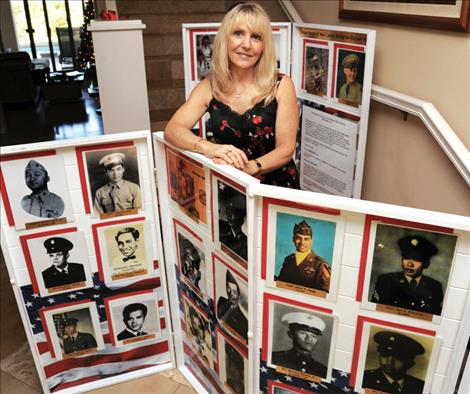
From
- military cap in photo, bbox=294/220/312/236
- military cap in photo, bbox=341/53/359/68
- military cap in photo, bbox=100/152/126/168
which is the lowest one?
military cap in photo, bbox=294/220/312/236

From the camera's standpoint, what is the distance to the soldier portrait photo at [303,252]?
1.20 metres

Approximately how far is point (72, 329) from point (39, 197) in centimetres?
63

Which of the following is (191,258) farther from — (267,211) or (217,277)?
(267,211)

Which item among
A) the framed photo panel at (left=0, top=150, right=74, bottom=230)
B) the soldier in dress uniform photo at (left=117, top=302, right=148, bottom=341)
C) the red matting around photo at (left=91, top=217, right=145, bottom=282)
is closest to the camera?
the framed photo panel at (left=0, top=150, right=74, bottom=230)

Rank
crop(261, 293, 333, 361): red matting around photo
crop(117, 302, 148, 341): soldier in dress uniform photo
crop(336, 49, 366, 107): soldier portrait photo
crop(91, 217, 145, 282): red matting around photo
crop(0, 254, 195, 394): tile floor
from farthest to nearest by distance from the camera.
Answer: crop(336, 49, 366, 107): soldier portrait photo
crop(0, 254, 195, 394): tile floor
crop(117, 302, 148, 341): soldier in dress uniform photo
crop(91, 217, 145, 282): red matting around photo
crop(261, 293, 333, 361): red matting around photo

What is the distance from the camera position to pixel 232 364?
169 centimetres

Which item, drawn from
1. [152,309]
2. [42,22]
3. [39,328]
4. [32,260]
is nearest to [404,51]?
[152,309]

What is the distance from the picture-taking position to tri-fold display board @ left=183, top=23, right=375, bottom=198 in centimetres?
238

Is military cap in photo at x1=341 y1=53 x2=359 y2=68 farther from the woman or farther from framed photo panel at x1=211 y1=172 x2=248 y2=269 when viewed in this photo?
framed photo panel at x1=211 y1=172 x2=248 y2=269

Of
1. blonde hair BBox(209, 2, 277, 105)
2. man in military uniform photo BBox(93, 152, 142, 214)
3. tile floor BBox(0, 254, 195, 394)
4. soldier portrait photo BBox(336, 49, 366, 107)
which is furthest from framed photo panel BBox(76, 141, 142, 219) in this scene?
soldier portrait photo BBox(336, 49, 366, 107)

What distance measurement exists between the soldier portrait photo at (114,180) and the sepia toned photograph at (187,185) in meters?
0.13

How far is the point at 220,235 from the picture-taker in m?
1.49

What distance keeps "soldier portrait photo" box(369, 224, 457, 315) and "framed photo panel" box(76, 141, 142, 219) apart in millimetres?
964

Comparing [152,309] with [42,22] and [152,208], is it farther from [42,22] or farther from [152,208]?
[42,22]
